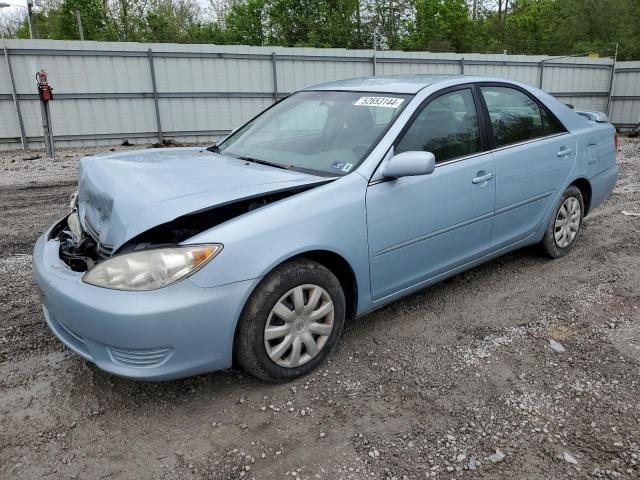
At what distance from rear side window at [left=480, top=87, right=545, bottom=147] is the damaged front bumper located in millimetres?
2357

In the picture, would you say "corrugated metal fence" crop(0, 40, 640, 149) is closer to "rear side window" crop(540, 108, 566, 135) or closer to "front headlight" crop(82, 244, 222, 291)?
"rear side window" crop(540, 108, 566, 135)

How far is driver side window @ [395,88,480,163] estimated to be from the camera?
338 cm

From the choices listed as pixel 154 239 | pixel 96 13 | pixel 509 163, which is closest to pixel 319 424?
pixel 154 239

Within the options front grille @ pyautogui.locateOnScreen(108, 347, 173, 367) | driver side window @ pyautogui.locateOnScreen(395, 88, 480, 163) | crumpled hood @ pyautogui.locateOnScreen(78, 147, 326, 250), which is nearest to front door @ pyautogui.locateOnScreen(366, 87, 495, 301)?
driver side window @ pyautogui.locateOnScreen(395, 88, 480, 163)

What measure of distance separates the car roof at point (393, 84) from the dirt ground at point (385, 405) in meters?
1.52

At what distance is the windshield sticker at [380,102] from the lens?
3.45 meters

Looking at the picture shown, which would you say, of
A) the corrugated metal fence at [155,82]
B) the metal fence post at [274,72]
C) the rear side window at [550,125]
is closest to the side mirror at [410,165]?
the rear side window at [550,125]

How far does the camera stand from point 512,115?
13.4 ft

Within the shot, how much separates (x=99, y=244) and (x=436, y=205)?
198cm

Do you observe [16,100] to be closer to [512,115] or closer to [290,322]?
[512,115]

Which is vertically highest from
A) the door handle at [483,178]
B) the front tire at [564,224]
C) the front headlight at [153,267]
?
the door handle at [483,178]

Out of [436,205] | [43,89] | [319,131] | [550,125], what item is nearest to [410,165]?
[436,205]

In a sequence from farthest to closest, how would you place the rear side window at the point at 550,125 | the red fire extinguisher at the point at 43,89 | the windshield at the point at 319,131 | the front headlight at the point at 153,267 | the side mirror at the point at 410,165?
the red fire extinguisher at the point at 43,89 → the rear side window at the point at 550,125 → the windshield at the point at 319,131 → the side mirror at the point at 410,165 → the front headlight at the point at 153,267

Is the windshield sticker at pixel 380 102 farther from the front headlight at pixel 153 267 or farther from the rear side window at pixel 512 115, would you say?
the front headlight at pixel 153 267
